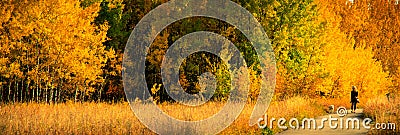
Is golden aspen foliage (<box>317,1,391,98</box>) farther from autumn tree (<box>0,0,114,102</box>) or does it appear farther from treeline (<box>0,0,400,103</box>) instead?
autumn tree (<box>0,0,114,102</box>)

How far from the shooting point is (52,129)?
1365cm

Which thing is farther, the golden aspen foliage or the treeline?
the golden aspen foliage

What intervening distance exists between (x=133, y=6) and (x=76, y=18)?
50.9 feet

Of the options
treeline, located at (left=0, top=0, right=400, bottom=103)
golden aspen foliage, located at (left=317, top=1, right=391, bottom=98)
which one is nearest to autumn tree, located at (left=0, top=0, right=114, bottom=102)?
treeline, located at (left=0, top=0, right=400, bottom=103)

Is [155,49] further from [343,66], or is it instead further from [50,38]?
[343,66]

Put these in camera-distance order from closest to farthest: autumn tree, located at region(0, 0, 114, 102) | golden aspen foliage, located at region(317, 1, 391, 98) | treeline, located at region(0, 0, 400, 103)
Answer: autumn tree, located at region(0, 0, 114, 102), treeline, located at region(0, 0, 400, 103), golden aspen foliage, located at region(317, 1, 391, 98)

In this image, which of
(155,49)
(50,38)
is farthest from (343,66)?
(50,38)

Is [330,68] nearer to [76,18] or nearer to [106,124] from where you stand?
[76,18]

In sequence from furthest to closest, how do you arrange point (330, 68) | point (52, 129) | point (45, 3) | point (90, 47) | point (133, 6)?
point (133, 6)
point (330, 68)
point (90, 47)
point (45, 3)
point (52, 129)

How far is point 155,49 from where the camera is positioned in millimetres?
39312

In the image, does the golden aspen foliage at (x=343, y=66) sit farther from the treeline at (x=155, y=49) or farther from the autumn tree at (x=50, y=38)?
the autumn tree at (x=50, y=38)

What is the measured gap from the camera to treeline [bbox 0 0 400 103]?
27094 mm

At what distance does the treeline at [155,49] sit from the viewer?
2709 cm

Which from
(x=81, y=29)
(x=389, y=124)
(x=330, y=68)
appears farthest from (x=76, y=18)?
(x=389, y=124)
